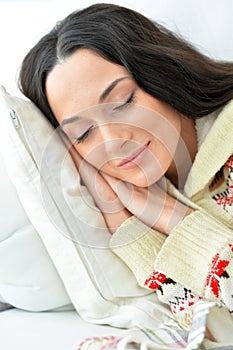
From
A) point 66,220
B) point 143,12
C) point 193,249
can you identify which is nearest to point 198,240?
point 193,249

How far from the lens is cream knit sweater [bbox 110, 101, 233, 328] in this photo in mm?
995

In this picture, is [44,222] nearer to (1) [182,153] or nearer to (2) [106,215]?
(2) [106,215]

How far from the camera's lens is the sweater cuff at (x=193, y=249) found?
100 cm

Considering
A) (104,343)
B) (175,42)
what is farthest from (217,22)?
(104,343)

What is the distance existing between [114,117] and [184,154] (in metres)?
0.16

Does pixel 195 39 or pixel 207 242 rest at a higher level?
pixel 195 39

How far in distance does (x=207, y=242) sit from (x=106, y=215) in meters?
0.20

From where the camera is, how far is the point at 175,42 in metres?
1.18

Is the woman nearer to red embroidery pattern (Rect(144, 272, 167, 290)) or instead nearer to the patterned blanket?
red embroidery pattern (Rect(144, 272, 167, 290))

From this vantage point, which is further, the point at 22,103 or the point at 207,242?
the point at 22,103

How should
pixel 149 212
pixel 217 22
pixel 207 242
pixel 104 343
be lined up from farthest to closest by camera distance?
pixel 217 22
pixel 149 212
pixel 207 242
pixel 104 343

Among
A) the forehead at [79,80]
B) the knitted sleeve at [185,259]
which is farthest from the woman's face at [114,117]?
the knitted sleeve at [185,259]

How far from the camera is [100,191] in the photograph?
115 cm

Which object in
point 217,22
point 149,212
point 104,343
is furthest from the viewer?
point 217,22
